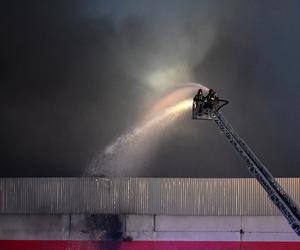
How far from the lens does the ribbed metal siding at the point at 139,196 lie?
1307 centimetres

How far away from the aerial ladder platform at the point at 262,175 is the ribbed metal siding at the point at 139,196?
558 cm

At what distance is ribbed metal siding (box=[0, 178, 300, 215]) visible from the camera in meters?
13.1

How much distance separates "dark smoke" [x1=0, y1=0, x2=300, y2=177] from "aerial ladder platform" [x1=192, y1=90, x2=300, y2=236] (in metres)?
6.29

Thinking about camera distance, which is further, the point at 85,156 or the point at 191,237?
the point at 85,156

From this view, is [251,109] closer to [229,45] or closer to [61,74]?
[229,45]

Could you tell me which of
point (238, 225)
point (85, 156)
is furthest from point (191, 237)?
point (85, 156)

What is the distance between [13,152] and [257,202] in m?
7.43

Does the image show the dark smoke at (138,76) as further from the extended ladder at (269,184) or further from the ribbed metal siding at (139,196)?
the extended ladder at (269,184)

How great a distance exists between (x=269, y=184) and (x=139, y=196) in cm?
635

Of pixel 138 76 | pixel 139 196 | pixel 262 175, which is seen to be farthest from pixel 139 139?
pixel 262 175

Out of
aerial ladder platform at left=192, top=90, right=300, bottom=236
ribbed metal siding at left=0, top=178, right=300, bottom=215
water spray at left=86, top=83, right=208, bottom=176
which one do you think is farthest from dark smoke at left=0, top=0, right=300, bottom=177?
aerial ladder platform at left=192, top=90, right=300, bottom=236

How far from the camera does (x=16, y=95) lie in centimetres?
1473

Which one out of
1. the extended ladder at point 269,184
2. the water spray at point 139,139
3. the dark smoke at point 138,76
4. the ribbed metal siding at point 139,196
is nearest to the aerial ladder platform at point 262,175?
the extended ladder at point 269,184

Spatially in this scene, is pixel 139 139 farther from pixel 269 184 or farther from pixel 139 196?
pixel 269 184
